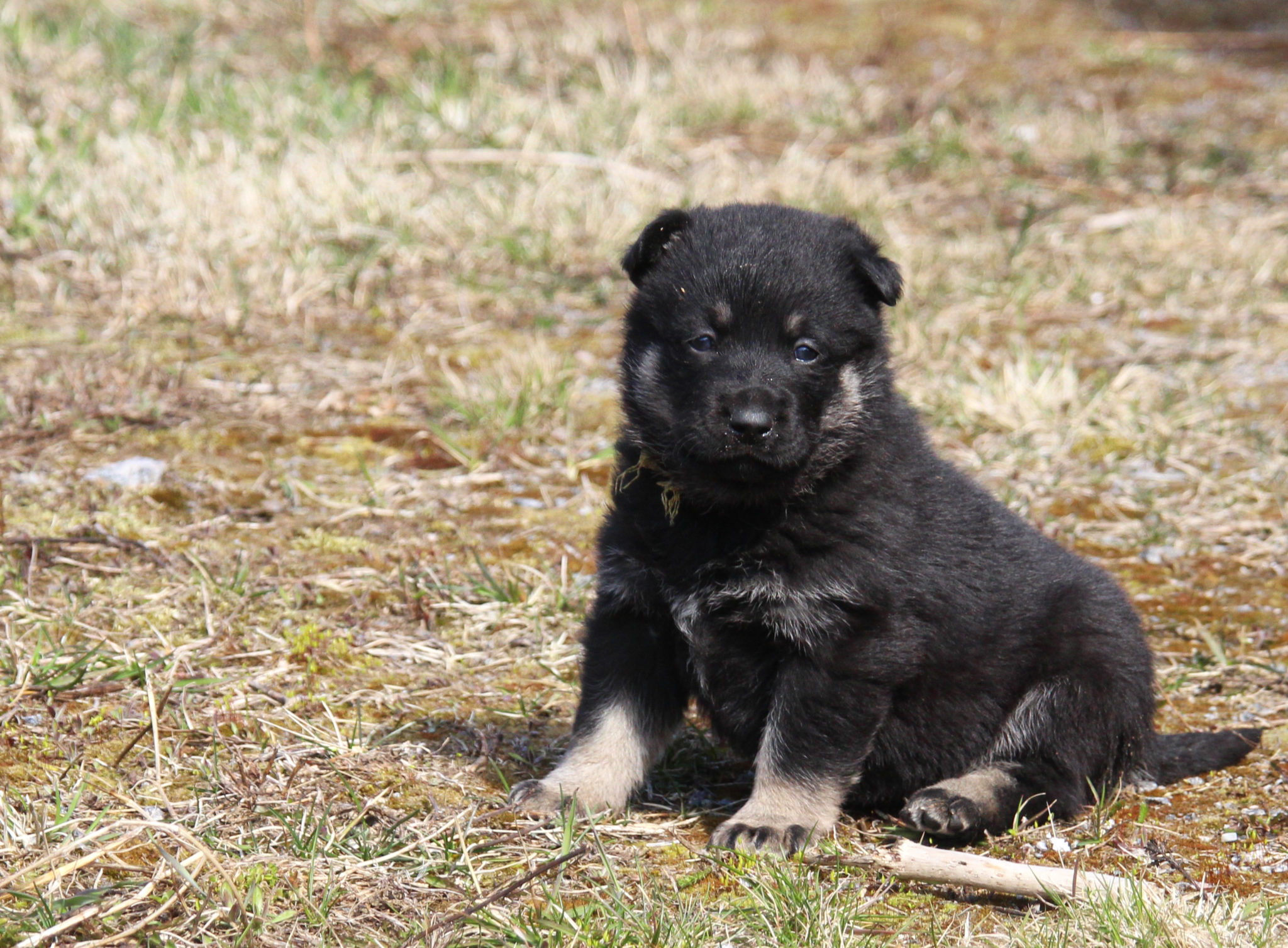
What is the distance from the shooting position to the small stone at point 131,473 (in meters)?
4.55

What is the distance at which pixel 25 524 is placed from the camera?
4.18 m

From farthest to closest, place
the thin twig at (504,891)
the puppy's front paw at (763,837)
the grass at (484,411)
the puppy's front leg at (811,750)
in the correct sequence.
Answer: the puppy's front leg at (811,750)
the puppy's front paw at (763,837)
the grass at (484,411)
the thin twig at (504,891)

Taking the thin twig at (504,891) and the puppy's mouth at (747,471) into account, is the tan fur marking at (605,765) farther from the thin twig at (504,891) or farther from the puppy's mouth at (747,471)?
the puppy's mouth at (747,471)

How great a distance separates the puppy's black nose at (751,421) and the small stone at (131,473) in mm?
2436

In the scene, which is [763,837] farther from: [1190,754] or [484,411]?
[484,411]

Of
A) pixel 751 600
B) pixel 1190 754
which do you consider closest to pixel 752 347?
pixel 751 600

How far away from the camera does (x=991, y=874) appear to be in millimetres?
2713

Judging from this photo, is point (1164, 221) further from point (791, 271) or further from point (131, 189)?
point (131, 189)

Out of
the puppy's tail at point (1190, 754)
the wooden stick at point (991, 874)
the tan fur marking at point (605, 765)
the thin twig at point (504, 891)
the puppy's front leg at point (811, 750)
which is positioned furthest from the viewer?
the puppy's tail at point (1190, 754)

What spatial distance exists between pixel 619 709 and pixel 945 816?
785 mm

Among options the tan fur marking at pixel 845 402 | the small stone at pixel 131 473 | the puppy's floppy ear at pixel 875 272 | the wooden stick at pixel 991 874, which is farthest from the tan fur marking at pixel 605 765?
the small stone at pixel 131 473

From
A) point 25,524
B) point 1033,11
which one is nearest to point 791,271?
point 25,524

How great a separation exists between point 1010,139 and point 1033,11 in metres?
3.23

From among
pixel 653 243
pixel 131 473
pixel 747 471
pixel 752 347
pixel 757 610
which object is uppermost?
pixel 653 243
